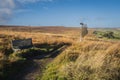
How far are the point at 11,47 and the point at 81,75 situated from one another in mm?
12264

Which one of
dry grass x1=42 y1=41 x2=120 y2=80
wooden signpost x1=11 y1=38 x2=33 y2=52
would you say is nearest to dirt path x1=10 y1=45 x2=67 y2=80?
dry grass x1=42 y1=41 x2=120 y2=80

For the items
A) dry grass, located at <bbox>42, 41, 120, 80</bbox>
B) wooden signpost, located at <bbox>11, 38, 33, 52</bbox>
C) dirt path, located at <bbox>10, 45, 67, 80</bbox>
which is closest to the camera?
dry grass, located at <bbox>42, 41, 120, 80</bbox>

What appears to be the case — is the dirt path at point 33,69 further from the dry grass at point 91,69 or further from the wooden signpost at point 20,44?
the wooden signpost at point 20,44

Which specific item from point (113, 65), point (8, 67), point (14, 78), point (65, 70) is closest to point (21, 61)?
point (8, 67)

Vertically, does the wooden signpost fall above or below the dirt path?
above

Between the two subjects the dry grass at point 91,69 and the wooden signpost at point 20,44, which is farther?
the wooden signpost at point 20,44

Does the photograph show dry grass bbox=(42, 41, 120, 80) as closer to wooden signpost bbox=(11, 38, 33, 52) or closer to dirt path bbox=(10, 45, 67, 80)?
dirt path bbox=(10, 45, 67, 80)

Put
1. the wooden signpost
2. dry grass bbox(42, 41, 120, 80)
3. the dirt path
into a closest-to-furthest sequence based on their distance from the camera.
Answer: dry grass bbox(42, 41, 120, 80) < the dirt path < the wooden signpost

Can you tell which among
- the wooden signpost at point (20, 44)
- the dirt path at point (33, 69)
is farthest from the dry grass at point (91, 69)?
the wooden signpost at point (20, 44)

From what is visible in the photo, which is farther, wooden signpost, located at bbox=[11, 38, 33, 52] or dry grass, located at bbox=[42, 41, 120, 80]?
wooden signpost, located at bbox=[11, 38, 33, 52]

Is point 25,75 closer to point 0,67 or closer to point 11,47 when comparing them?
point 0,67

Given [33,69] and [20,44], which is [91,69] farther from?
[20,44]

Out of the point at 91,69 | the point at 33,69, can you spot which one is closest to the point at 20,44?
the point at 33,69

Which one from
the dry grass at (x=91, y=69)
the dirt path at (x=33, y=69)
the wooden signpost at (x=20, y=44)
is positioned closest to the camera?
the dry grass at (x=91, y=69)
